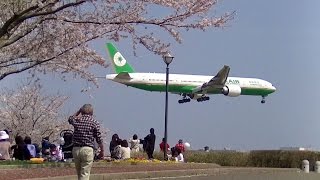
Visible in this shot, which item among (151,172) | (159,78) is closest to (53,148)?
(151,172)

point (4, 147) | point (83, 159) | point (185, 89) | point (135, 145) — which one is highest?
point (185, 89)

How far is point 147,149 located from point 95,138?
15305 millimetres

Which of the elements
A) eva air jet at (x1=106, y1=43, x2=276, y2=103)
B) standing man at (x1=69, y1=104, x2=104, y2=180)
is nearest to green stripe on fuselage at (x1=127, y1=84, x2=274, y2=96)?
eva air jet at (x1=106, y1=43, x2=276, y2=103)

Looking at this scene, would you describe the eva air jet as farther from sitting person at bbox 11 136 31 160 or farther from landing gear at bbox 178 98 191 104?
sitting person at bbox 11 136 31 160

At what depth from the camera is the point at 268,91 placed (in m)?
65.0

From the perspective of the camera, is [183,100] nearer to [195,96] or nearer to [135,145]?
[195,96]

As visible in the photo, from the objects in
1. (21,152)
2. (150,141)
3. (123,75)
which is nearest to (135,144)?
(150,141)

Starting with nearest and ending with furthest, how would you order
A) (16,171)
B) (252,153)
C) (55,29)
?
(16,171) → (55,29) → (252,153)

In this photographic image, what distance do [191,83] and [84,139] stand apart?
51.9 m

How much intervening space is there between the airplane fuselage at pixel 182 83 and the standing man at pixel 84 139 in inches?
1808

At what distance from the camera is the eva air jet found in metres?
59.3

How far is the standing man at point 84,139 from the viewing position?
12.1m

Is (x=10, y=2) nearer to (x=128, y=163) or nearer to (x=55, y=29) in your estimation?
(x=55, y=29)

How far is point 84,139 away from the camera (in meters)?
12.1
